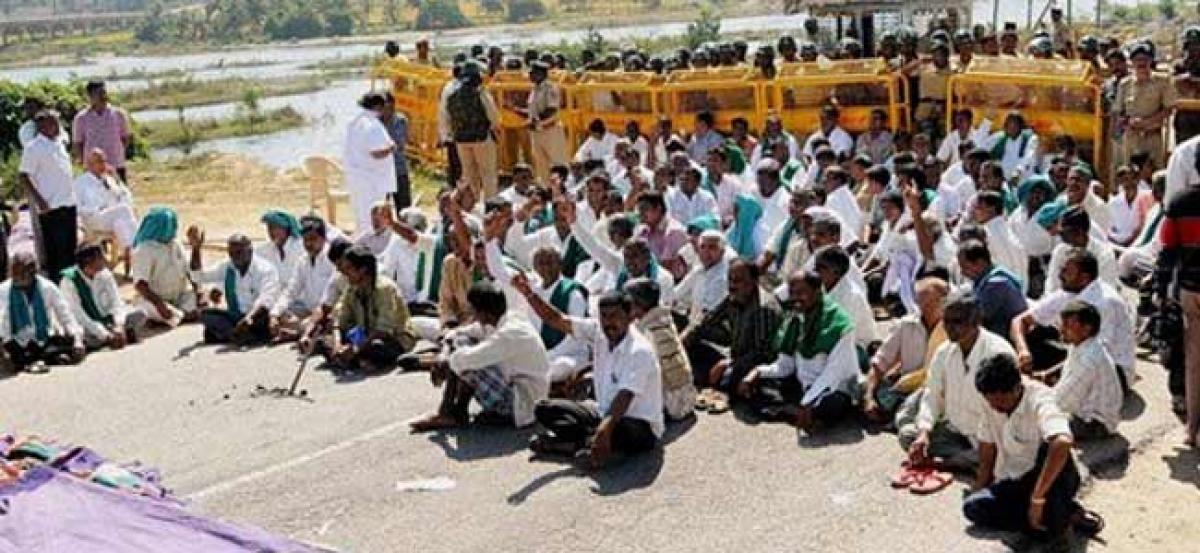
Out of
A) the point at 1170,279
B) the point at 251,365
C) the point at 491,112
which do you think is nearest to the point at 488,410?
the point at 251,365

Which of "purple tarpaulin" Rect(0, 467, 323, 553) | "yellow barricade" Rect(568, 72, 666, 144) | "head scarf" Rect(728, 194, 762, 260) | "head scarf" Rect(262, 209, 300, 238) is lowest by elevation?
"purple tarpaulin" Rect(0, 467, 323, 553)

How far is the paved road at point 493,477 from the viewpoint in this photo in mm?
6145

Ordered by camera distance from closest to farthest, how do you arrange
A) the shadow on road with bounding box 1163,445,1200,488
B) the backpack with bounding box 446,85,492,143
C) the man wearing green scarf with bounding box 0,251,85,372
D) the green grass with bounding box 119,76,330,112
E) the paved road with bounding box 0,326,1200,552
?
the paved road with bounding box 0,326,1200,552 → the shadow on road with bounding box 1163,445,1200,488 → the man wearing green scarf with bounding box 0,251,85,372 → the backpack with bounding box 446,85,492,143 → the green grass with bounding box 119,76,330,112

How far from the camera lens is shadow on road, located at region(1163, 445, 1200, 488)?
648 centimetres

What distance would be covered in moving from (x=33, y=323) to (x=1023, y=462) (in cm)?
667

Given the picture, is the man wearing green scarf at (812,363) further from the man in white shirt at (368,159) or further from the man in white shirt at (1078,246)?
the man in white shirt at (368,159)

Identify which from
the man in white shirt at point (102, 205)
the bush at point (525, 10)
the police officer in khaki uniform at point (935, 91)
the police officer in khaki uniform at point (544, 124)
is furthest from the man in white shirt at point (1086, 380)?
the bush at point (525, 10)

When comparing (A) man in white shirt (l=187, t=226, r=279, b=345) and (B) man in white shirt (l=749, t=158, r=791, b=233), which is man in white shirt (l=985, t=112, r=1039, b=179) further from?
(A) man in white shirt (l=187, t=226, r=279, b=345)

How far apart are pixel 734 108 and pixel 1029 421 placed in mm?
9398

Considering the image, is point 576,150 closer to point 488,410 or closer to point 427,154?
point 427,154

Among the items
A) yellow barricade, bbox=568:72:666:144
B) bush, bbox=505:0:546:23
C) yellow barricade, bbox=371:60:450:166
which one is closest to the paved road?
yellow barricade, bbox=568:72:666:144

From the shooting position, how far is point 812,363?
7.51 metres

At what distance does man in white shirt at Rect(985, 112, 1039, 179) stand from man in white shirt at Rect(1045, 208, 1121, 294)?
3.42 m

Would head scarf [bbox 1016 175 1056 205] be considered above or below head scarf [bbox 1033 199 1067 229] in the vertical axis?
above
